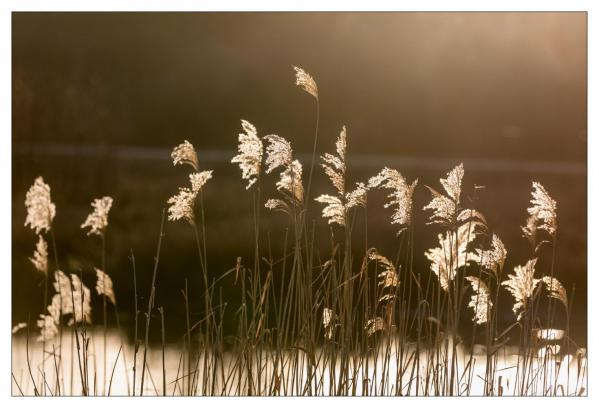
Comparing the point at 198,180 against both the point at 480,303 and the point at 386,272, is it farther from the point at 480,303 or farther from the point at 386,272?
the point at 480,303

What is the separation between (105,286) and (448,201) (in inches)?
53.6

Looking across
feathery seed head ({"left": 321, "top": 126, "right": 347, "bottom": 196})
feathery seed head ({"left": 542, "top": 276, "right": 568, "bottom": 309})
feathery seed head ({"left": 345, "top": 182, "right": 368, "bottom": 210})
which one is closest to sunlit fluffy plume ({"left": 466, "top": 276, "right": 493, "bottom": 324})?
feathery seed head ({"left": 542, "top": 276, "right": 568, "bottom": 309})

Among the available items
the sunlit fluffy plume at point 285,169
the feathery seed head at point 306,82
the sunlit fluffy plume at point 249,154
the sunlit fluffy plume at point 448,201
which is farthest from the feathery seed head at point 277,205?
the sunlit fluffy plume at point 448,201

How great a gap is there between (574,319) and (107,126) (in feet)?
6.46

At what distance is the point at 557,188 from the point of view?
3.13 m

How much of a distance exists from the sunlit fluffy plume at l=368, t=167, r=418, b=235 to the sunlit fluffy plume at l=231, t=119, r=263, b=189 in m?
0.44

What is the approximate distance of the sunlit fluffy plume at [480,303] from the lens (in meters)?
3.05

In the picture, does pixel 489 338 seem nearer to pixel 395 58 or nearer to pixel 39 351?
pixel 395 58

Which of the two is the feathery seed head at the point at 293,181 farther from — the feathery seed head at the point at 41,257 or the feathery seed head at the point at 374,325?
the feathery seed head at the point at 41,257

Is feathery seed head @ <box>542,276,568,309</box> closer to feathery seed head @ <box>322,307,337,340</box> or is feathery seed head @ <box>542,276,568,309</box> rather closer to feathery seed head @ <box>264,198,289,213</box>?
feathery seed head @ <box>322,307,337,340</box>

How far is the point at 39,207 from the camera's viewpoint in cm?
309

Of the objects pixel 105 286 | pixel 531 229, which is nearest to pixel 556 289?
pixel 531 229

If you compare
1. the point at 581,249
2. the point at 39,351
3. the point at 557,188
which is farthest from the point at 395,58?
the point at 39,351
